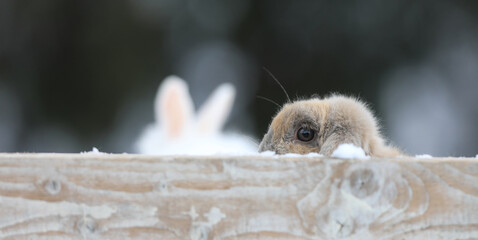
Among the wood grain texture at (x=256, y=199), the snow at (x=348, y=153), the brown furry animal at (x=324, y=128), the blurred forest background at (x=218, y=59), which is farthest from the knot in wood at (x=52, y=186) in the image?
the blurred forest background at (x=218, y=59)

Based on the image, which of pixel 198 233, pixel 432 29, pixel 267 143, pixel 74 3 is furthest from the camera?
pixel 74 3

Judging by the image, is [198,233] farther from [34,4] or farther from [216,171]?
[34,4]

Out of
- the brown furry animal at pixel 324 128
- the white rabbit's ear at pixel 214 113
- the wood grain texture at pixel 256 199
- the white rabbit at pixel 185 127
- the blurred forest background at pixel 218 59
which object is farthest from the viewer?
the blurred forest background at pixel 218 59

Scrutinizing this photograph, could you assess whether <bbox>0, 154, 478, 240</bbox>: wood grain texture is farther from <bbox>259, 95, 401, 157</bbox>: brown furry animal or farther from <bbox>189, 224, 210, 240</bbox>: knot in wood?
<bbox>259, 95, 401, 157</bbox>: brown furry animal

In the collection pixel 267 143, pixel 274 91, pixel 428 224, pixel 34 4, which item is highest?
pixel 34 4

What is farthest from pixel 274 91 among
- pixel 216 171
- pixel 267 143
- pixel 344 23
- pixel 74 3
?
pixel 216 171

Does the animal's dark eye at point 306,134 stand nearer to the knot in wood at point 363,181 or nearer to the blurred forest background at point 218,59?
the knot in wood at point 363,181
